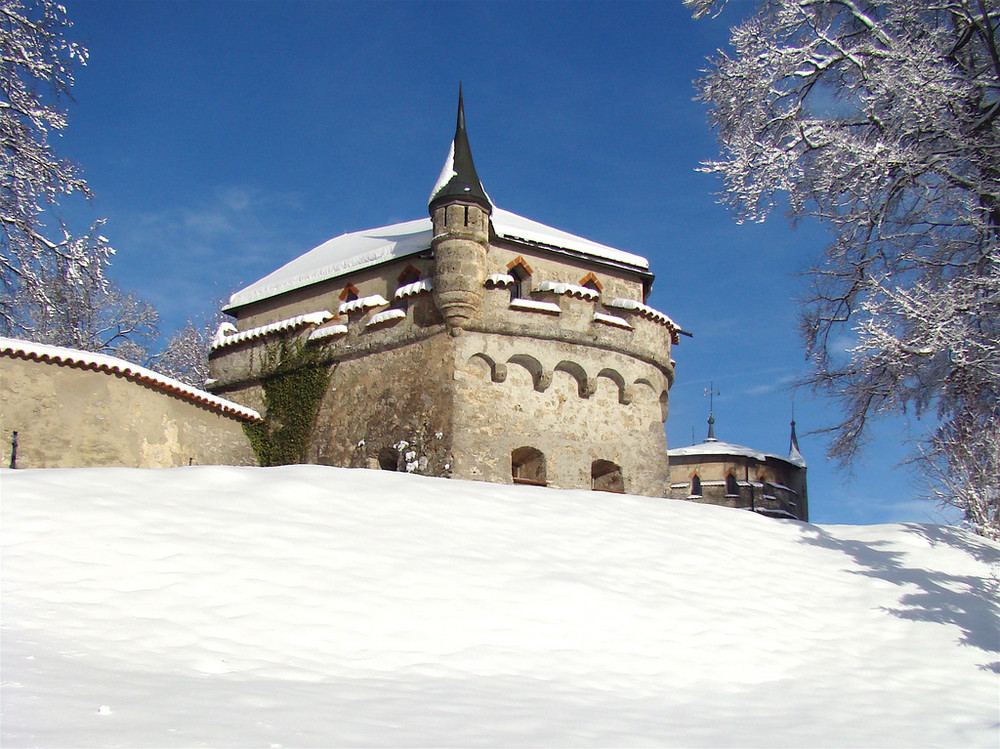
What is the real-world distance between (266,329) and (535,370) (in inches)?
275

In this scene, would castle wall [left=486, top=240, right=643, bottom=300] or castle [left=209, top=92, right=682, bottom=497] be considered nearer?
castle [left=209, top=92, right=682, bottom=497]

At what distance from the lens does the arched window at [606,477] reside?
2091 cm

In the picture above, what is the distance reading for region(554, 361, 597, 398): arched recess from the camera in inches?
818

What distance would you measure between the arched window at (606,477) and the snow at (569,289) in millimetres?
3819

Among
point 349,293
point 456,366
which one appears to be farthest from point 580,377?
point 349,293

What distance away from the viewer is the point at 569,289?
68.4 ft

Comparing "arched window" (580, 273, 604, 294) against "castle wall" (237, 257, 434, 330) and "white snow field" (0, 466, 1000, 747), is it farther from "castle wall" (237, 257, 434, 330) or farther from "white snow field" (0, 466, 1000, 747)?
"white snow field" (0, 466, 1000, 747)

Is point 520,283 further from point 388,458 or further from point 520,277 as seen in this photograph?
point 388,458

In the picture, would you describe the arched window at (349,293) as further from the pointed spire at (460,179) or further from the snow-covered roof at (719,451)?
the snow-covered roof at (719,451)

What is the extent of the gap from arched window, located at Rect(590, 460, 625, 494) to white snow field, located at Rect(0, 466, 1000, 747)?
965 cm

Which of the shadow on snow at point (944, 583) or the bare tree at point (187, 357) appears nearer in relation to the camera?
the shadow on snow at point (944, 583)

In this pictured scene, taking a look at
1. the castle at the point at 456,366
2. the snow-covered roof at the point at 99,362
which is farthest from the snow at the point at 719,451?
the snow-covered roof at the point at 99,362

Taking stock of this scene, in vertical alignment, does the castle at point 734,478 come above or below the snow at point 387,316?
below

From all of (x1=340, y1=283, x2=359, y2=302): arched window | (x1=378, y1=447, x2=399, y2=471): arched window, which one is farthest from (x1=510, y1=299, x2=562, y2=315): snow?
(x1=340, y1=283, x2=359, y2=302): arched window
